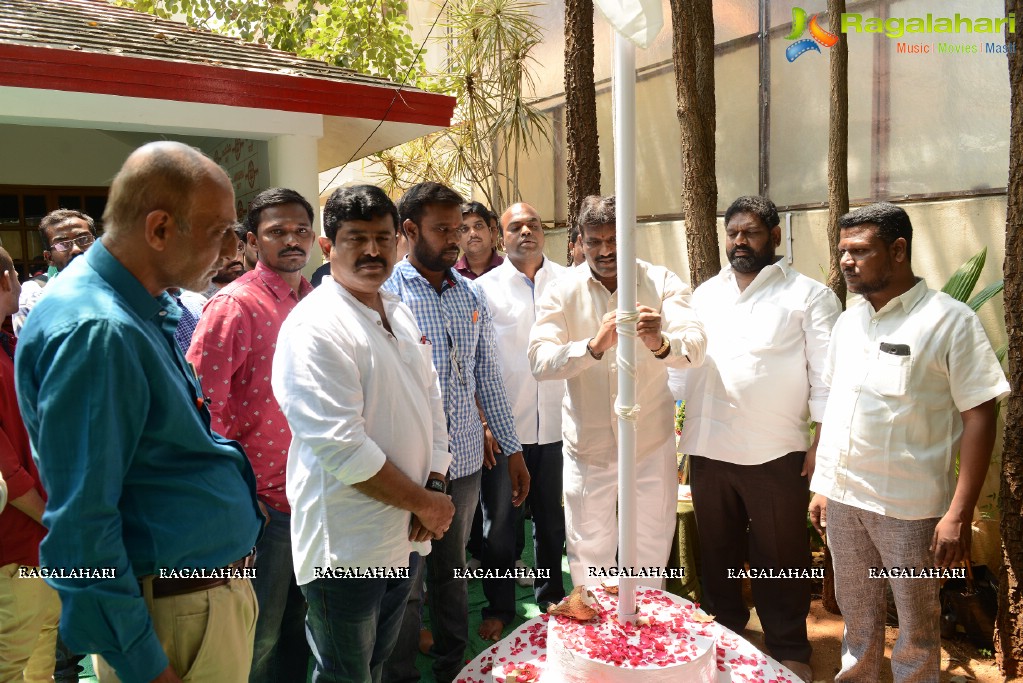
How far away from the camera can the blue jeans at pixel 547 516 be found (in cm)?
424

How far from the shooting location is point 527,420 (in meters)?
4.43

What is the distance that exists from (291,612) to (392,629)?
63 centimetres

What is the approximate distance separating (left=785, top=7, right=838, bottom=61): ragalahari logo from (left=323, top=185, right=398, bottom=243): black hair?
5.32 m

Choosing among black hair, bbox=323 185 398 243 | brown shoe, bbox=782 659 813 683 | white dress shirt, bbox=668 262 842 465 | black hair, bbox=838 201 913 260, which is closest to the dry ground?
brown shoe, bbox=782 659 813 683

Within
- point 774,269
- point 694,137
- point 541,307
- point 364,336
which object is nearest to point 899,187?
point 694,137

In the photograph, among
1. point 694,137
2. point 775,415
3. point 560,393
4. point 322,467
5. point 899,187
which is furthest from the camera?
point 899,187

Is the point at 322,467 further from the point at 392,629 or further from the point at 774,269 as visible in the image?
the point at 774,269

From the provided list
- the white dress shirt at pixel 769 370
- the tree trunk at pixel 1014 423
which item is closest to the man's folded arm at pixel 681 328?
the white dress shirt at pixel 769 370

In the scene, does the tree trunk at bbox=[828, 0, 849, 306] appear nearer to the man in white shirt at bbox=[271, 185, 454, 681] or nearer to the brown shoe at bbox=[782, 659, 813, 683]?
the brown shoe at bbox=[782, 659, 813, 683]

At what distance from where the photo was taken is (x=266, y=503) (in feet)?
9.36

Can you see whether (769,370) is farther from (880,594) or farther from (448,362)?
(448,362)

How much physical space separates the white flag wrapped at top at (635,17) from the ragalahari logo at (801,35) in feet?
17.0

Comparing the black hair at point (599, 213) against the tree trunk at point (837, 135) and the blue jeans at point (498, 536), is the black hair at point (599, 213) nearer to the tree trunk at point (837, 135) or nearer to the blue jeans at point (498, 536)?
the blue jeans at point (498, 536)

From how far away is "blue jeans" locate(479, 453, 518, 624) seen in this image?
3.82 m
